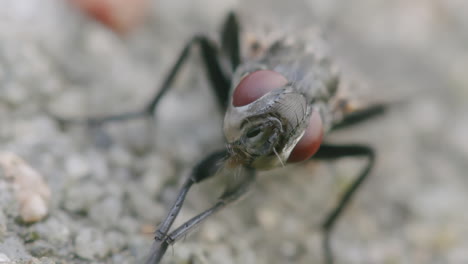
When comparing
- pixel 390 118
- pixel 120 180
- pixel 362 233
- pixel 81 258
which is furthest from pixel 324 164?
pixel 81 258

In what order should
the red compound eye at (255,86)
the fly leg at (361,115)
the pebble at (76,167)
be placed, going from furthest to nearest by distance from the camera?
the fly leg at (361,115)
the pebble at (76,167)
the red compound eye at (255,86)

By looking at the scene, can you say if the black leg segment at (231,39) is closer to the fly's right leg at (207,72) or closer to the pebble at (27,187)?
the fly's right leg at (207,72)

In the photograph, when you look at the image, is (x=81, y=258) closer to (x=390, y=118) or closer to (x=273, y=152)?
(x=273, y=152)

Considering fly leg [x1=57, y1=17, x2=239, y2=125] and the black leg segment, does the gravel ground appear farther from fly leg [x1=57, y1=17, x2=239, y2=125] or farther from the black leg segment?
the black leg segment

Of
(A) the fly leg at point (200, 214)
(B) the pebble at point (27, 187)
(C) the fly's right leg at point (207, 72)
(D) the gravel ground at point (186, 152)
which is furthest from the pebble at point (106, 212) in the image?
(C) the fly's right leg at point (207, 72)

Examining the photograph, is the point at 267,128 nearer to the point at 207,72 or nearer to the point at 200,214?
the point at 200,214
